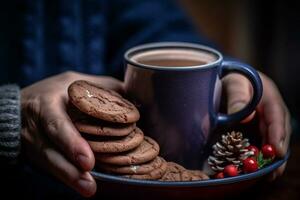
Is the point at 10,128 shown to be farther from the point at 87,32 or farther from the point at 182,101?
the point at 87,32

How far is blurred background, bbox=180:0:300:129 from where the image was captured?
1972 mm

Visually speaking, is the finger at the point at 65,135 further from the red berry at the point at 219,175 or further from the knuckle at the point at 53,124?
the red berry at the point at 219,175

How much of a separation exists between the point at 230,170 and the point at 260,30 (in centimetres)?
147

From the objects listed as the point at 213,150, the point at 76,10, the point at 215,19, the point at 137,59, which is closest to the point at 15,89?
the point at 137,59

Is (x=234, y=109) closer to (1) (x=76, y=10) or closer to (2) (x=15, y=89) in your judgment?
(2) (x=15, y=89)

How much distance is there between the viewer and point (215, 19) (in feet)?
6.70

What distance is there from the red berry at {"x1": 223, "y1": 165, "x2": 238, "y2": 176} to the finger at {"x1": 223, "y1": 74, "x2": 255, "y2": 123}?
13cm

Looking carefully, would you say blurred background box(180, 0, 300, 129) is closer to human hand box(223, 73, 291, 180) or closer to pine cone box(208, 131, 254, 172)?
human hand box(223, 73, 291, 180)

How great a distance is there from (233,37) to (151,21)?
3.02 feet

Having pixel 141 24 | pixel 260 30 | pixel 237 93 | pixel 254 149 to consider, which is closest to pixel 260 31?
pixel 260 30

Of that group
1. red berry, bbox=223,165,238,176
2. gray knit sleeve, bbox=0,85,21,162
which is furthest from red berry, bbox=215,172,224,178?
gray knit sleeve, bbox=0,85,21,162

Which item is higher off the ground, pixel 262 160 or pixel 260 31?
pixel 262 160

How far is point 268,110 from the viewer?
74 cm

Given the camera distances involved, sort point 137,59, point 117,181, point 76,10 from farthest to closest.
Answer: point 76,10 < point 137,59 < point 117,181
